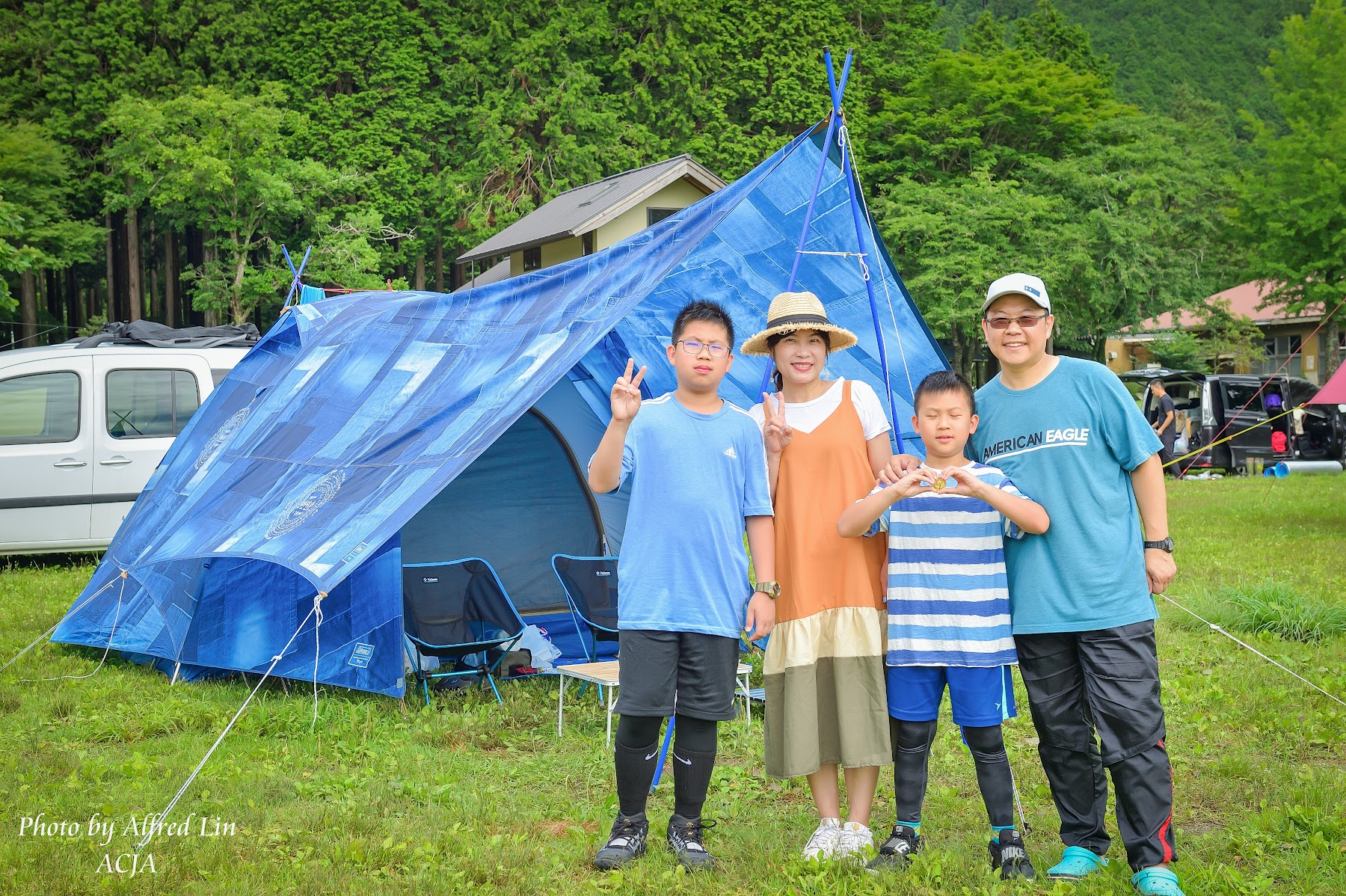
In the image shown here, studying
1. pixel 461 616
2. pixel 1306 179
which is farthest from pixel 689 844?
pixel 1306 179

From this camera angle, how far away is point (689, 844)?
3.25 metres

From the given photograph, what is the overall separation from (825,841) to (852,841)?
80 millimetres

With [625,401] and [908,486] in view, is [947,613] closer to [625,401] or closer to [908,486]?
[908,486]

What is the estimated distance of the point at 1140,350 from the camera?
1471 inches

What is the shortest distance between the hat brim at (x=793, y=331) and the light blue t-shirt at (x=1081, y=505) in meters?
0.61

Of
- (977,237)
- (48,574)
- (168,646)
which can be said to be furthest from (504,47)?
(168,646)

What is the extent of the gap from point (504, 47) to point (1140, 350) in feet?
76.5

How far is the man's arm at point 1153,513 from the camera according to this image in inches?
120

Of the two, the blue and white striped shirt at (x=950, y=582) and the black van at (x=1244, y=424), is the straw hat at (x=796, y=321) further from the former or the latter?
the black van at (x=1244, y=424)

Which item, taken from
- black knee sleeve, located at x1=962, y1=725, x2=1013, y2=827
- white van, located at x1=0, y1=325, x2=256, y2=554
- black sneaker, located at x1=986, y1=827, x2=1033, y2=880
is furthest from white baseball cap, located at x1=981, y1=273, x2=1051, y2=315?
white van, located at x1=0, y1=325, x2=256, y2=554

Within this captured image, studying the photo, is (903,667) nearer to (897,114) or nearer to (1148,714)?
(1148,714)

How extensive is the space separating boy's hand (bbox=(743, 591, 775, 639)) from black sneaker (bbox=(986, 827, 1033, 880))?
0.89m

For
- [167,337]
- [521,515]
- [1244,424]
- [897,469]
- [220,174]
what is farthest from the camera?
[220,174]

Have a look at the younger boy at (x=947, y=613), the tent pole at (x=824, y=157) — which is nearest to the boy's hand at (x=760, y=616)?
the younger boy at (x=947, y=613)
